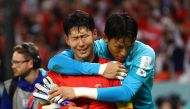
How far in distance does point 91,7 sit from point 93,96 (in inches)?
354

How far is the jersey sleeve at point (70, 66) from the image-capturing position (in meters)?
5.19

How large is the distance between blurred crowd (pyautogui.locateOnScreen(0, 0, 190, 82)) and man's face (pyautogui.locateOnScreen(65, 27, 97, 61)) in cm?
582

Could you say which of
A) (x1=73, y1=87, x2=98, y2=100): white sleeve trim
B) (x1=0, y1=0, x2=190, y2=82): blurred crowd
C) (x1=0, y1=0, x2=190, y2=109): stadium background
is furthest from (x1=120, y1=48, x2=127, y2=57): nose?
(x1=0, y1=0, x2=190, y2=82): blurred crowd

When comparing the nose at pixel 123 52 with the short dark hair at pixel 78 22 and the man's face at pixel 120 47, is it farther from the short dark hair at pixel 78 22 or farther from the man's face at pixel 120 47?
the short dark hair at pixel 78 22

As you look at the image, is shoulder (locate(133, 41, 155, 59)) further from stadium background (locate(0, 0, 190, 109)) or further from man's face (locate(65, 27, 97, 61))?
stadium background (locate(0, 0, 190, 109))

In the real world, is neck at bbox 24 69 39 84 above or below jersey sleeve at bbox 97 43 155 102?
below

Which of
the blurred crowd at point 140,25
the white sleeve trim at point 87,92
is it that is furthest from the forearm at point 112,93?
the blurred crowd at point 140,25

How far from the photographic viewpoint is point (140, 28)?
500 inches

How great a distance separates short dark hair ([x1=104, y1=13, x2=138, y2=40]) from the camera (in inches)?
204

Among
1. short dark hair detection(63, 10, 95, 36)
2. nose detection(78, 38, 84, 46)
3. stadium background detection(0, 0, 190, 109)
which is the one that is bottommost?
stadium background detection(0, 0, 190, 109)

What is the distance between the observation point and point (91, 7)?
13969 mm

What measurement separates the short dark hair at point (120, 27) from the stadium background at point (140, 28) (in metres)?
4.59

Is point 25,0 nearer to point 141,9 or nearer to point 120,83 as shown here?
point 141,9

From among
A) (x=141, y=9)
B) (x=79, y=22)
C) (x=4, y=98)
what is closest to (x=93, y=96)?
(x=79, y=22)
